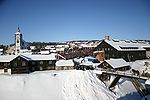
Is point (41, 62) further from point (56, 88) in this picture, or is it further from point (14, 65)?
point (56, 88)

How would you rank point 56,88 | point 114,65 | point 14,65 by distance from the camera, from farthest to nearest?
point 14,65 → point 114,65 → point 56,88

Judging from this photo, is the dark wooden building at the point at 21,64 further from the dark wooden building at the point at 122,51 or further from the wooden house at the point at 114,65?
the dark wooden building at the point at 122,51

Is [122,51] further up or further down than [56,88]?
further up

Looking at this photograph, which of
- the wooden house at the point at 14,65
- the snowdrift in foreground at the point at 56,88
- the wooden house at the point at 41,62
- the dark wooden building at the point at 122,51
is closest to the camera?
the snowdrift in foreground at the point at 56,88

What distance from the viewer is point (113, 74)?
102 ft

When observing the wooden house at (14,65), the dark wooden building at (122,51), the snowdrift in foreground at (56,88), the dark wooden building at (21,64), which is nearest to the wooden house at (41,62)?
the dark wooden building at (21,64)

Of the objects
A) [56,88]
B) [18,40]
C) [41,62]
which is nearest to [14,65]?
[41,62]

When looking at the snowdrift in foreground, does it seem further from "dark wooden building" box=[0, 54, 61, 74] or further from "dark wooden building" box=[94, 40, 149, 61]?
"dark wooden building" box=[94, 40, 149, 61]

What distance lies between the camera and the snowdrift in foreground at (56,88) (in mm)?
26531

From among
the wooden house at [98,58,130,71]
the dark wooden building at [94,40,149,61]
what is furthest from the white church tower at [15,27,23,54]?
the wooden house at [98,58,130,71]

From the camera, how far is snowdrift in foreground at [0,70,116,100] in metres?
26.5

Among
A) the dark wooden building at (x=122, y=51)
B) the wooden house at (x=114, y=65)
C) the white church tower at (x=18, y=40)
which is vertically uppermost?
the white church tower at (x=18, y=40)

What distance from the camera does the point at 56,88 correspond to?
28.8 metres

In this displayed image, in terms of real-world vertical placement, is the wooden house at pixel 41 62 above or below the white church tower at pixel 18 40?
below
